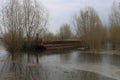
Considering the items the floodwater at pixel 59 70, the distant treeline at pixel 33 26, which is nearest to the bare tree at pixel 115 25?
the distant treeline at pixel 33 26

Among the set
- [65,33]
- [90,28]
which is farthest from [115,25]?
[65,33]

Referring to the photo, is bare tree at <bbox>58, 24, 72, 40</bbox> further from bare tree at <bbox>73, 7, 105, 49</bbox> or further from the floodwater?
the floodwater

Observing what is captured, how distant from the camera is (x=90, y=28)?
115ft

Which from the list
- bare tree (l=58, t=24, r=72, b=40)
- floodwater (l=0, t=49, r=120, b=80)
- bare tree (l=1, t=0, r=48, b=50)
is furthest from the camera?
bare tree (l=58, t=24, r=72, b=40)

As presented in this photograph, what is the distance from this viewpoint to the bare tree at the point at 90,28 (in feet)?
106

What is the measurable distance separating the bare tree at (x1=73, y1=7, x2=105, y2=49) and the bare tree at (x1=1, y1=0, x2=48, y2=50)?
27.3 ft

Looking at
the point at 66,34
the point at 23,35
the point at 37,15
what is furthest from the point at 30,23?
the point at 66,34

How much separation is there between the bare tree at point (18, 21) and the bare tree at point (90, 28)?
8332 mm

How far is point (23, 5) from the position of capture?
30.6m

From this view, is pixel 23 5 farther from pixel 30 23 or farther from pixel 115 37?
pixel 115 37

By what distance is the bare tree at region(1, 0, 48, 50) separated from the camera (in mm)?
26234

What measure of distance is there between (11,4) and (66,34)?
32814 millimetres

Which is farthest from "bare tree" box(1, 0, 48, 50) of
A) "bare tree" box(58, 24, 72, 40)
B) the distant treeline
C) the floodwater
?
"bare tree" box(58, 24, 72, 40)

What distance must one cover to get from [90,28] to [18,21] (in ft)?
41.1
